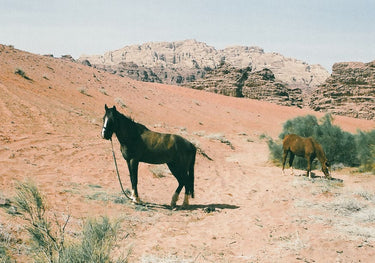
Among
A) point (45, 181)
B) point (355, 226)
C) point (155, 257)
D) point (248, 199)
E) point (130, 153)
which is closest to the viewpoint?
point (155, 257)

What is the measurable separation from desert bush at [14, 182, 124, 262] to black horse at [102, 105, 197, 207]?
4075 millimetres

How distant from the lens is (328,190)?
10.6 metres

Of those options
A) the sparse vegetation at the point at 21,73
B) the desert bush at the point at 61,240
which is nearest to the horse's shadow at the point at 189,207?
the desert bush at the point at 61,240

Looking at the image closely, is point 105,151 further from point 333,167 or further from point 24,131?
point 333,167

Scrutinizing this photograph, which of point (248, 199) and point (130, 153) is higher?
point (130, 153)

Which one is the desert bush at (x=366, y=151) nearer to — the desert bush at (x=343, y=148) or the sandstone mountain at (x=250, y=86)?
the desert bush at (x=343, y=148)

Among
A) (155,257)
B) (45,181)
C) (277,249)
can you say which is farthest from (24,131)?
(277,249)

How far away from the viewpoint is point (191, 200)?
32.8ft

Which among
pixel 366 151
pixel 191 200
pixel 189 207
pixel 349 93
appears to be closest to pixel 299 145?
pixel 366 151

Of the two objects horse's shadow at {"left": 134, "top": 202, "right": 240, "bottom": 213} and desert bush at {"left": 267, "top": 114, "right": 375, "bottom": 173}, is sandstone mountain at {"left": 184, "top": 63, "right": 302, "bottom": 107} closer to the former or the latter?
desert bush at {"left": 267, "top": 114, "right": 375, "bottom": 173}

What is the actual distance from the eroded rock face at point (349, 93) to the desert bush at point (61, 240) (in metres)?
62.2

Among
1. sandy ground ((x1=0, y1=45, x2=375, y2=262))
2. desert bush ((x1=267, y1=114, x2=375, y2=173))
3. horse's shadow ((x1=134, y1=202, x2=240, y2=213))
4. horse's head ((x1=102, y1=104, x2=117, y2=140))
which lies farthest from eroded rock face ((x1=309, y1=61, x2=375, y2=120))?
horse's head ((x1=102, y1=104, x2=117, y2=140))

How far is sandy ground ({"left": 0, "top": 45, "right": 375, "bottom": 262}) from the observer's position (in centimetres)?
577

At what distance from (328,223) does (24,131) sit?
13470 millimetres
